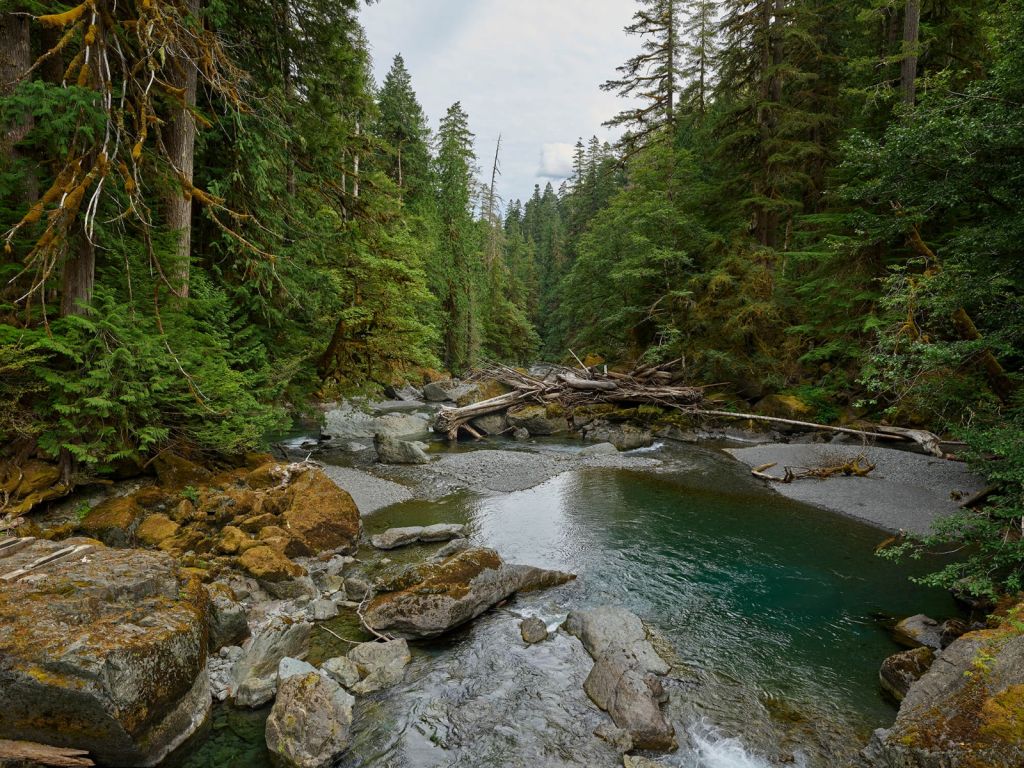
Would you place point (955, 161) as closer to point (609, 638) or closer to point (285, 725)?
point (609, 638)

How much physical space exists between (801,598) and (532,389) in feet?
46.6

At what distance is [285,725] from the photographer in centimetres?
415

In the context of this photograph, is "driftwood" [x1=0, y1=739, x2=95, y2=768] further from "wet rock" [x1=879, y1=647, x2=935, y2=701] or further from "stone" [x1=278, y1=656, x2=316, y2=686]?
"wet rock" [x1=879, y1=647, x2=935, y2=701]

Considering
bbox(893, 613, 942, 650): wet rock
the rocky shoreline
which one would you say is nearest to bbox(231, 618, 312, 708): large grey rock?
the rocky shoreline

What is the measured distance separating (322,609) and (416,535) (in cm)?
262

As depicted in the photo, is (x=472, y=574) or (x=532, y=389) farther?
(x=532, y=389)

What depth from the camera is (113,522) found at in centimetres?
669

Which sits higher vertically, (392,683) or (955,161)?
(955,161)

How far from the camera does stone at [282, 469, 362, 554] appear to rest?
7.91 meters

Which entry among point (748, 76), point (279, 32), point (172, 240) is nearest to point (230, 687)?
point (172, 240)

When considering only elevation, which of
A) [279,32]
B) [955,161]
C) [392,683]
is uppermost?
[279,32]

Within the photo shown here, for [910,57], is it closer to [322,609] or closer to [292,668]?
[322,609]

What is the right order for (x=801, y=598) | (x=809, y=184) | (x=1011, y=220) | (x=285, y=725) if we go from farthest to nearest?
1. (x=809, y=184)
2. (x=801, y=598)
3. (x=1011, y=220)
4. (x=285, y=725)

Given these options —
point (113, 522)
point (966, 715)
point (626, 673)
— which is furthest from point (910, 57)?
point (113, 522)
